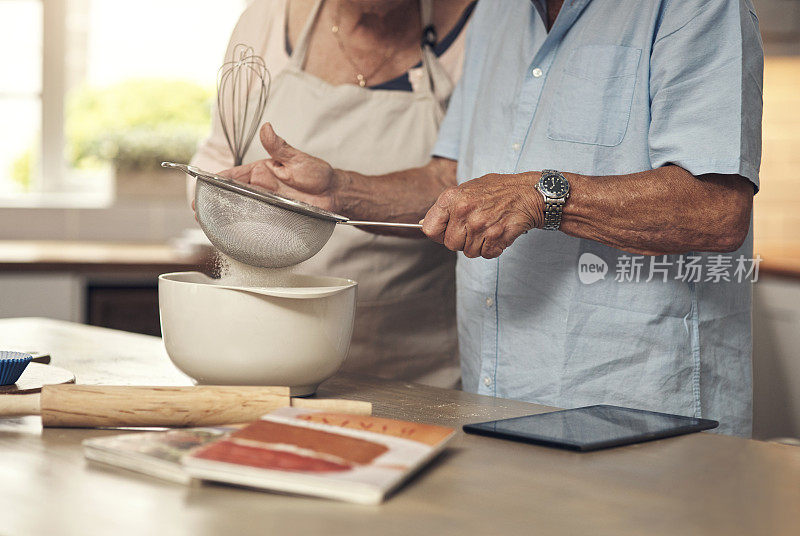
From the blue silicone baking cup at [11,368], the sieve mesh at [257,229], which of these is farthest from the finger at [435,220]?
the blue silicone baking cup at [11,368]

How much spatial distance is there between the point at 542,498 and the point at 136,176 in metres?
2.95

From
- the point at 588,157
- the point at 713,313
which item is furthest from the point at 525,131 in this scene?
the point at 713,313

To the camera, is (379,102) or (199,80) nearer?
(379,102)

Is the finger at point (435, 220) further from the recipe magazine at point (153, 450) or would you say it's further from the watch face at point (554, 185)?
the recipe magazine at point (153, 450)

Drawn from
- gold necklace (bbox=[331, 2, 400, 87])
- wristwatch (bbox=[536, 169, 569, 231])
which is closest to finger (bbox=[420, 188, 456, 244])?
wristwatch (bbox=[536, 169, 569, 231])

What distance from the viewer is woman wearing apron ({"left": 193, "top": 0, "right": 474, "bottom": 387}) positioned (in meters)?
1.59

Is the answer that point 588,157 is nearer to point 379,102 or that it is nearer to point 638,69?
point 638,69

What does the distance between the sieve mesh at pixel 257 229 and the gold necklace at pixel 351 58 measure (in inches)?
22.7

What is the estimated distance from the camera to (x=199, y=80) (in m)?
3.53

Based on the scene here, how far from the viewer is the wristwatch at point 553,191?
108 centimetres

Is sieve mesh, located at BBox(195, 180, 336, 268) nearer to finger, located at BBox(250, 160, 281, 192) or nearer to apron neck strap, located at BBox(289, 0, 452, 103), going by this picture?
finger, located at BBox(250, 160, 281, 192)

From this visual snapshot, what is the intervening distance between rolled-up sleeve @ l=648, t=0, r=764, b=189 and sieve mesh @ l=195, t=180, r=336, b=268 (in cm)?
44

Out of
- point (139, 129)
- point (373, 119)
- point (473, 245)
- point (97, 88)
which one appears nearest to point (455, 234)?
point (473, 245)

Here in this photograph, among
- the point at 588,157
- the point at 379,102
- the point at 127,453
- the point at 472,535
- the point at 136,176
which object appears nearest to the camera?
the point at 472,535
